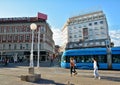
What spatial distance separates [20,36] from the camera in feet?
237

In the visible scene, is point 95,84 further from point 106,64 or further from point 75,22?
point 75,22

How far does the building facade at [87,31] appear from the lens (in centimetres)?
9231

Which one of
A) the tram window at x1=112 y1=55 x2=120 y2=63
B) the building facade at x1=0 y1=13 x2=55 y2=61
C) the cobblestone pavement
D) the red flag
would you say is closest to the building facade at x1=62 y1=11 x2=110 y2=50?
the red flag

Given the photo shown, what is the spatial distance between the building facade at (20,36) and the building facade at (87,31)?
2428 cm

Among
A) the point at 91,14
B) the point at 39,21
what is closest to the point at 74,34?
the point at 91,14

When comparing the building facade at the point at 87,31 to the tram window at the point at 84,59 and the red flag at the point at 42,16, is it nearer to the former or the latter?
the red flag at the point at 42,16

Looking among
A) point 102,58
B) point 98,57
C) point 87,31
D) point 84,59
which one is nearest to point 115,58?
point 102,58

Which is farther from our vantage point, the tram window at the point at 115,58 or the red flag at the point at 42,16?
the red flag at the point at 42,16

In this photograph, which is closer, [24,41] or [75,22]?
[24,41]

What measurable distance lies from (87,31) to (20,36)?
38.2m

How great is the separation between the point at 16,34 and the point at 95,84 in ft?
199

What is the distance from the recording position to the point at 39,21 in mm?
72250

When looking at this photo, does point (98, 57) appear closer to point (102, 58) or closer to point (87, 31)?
point (102, 58)

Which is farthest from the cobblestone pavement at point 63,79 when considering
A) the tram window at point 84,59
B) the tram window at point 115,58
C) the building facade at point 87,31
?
the building facade at point 87,31
